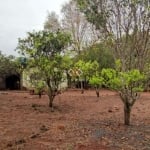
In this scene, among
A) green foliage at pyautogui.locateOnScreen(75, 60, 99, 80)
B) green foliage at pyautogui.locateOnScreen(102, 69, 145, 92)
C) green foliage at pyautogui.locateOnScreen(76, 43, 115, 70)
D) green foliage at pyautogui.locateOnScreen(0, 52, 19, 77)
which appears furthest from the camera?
green foliage at pyautogui.locateOnScreen(0, 52, 19, 77)

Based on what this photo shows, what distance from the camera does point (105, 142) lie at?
10156mm

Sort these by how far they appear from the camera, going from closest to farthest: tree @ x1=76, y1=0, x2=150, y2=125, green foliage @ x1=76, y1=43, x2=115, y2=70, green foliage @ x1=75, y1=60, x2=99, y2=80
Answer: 1. tree @ x1=76, y1=0, x2=150, y2=125
2. green foliage @ x1=75, y1=60, x2=99, y2=80
3. green foliage @ x1=76, y1=43, x2=115, y2=70

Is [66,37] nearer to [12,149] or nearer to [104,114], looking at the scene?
[104,114]

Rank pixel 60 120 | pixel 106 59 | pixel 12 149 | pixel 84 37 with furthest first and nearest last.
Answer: pixel 84 37 → pixel 106 59 → pixel 60 120 → pixel 12 149

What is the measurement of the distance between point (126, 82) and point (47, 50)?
25.2ft

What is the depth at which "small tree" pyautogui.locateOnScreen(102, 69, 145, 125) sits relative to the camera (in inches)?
480

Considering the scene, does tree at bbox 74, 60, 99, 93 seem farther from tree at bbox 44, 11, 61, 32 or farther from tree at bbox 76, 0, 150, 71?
tree at bbox 44, 11, 61, 32

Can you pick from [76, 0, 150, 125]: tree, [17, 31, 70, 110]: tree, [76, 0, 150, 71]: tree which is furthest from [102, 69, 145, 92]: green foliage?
[17, 31, 70, 110]: tree

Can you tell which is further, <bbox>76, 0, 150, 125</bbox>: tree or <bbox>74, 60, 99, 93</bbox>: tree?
<bbox>74, 60, 99, 93</bbox>: tree

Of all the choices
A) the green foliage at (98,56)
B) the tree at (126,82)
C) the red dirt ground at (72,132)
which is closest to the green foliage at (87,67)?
the red dirt ground at (72,132)

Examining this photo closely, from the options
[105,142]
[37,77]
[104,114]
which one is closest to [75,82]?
[37,77]

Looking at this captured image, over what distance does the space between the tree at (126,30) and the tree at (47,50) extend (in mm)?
5432

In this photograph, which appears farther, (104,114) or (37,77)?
(37,77)

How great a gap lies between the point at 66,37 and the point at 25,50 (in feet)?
6.90
